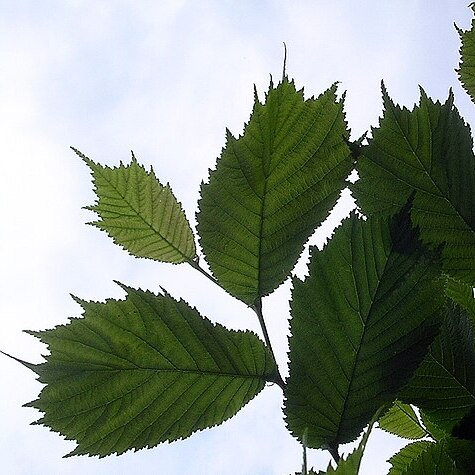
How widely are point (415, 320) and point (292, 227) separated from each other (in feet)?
0.63

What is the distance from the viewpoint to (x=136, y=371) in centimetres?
83

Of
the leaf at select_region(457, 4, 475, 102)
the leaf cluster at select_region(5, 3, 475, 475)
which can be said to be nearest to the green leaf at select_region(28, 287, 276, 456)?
the leaf cluster at select_region(5, 3, 475, 475)

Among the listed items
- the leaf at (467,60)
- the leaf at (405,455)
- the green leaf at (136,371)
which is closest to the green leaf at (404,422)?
the leaf at (405,455)

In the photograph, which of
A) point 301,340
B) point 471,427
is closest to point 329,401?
point 301,340

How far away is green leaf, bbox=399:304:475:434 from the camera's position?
833 millimetres

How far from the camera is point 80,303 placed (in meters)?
0.82

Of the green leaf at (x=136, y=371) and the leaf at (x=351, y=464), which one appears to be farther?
the green leaf at (x=136, y=371)

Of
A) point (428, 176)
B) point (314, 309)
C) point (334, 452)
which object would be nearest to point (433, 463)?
point (334, 452)

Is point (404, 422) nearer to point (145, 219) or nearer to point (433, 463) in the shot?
point (433, 463)

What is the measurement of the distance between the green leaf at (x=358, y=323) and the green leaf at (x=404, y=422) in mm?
401

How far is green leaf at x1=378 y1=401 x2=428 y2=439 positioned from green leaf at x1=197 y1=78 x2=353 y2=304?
1.33 ft

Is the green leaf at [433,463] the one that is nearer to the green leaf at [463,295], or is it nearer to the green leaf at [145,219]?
the green leaf at [463,295]

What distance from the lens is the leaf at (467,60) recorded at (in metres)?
1.08

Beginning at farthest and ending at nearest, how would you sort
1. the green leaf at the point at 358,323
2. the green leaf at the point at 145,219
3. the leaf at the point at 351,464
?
the green leaf at the point at 145,219 → the green leaf at the point at 358,323 → the leaf at the point at 351,464
